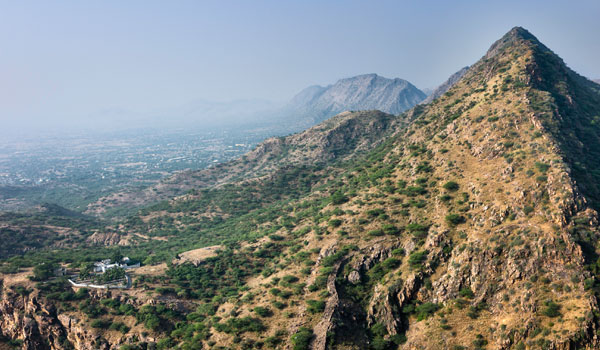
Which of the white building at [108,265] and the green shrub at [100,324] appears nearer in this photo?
the green shrub at [100,324]

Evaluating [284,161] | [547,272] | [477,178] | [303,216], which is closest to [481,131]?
[477,178]

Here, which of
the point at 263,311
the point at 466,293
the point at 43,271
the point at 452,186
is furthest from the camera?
the point at 43,271

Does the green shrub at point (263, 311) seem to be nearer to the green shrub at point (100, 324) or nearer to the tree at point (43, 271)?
the green shrub at point (100, 324)

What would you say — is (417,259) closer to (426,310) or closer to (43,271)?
(426,310)

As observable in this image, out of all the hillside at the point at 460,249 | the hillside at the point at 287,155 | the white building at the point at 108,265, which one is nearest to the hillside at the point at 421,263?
the hillside at the point at 460,249

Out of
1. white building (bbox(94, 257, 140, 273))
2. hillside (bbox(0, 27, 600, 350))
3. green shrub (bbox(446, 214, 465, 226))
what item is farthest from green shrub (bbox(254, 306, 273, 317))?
white building (bbox(94, 257, 140, 273))

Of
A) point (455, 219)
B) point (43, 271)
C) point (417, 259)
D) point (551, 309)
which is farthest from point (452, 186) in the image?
point (43, 271)
